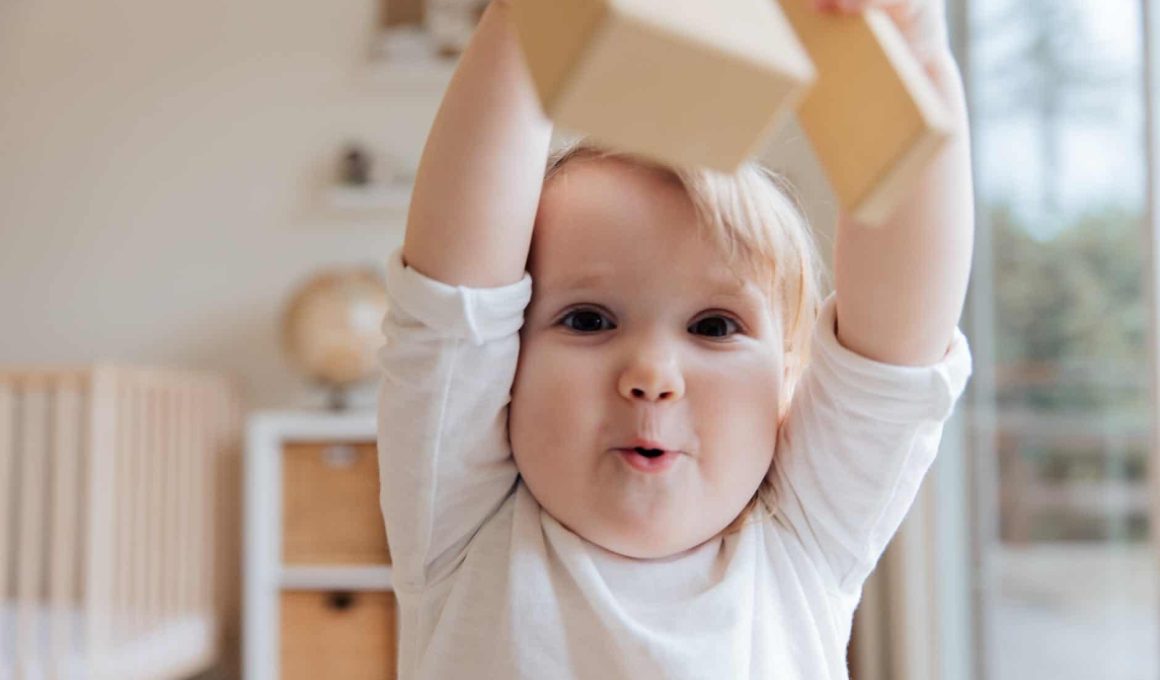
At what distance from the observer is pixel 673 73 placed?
1.06 feet

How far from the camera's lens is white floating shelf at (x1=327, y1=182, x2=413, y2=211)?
2.86 meters

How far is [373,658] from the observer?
2465 mm

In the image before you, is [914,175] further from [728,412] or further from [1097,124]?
[1097,124]

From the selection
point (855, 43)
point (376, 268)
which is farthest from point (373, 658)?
point (855, 43)

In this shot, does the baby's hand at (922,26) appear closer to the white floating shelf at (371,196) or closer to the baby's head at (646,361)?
the baby's head at (646,361)

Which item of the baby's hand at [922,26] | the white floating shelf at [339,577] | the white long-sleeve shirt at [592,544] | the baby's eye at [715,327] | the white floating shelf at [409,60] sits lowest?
the white floating shelf at [339,577]

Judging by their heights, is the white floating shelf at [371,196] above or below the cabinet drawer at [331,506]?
above

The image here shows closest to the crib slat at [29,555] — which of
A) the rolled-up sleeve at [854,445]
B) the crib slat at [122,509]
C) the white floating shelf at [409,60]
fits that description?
the crib slat at [122,509]

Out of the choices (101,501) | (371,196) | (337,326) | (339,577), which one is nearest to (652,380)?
(101,501)

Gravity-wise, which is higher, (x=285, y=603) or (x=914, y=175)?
(x=914, y=175)

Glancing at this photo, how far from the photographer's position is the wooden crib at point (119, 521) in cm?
213

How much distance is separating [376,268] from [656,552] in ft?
7.68

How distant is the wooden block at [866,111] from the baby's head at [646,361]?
226 mm

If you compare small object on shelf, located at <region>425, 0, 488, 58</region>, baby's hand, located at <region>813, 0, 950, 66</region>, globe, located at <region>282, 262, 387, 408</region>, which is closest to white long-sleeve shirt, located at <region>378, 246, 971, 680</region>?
baby's hand, located at <region>813, 0, 950, 66</region>
